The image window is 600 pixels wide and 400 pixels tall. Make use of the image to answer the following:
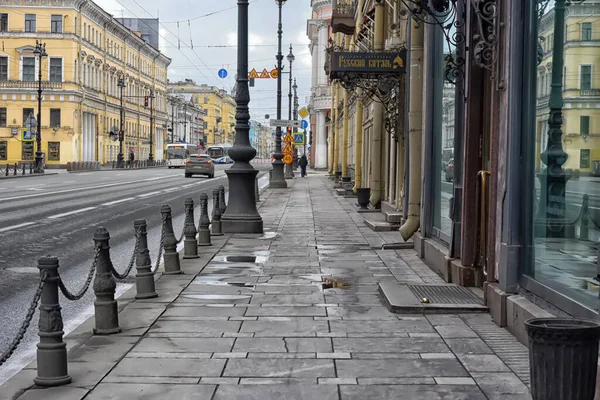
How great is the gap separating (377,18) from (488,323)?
679 inches

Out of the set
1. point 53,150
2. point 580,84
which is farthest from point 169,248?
point 53,150

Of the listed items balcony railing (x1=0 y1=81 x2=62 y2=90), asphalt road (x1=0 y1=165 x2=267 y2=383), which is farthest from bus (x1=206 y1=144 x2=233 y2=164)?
asphalt road (x1=0 y1=165 x2=267 y2=383)

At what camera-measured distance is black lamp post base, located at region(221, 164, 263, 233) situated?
16875 millimetres

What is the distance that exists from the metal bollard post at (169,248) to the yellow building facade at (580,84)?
5.22 metres

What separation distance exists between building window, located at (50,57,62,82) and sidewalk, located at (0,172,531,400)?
70858mm

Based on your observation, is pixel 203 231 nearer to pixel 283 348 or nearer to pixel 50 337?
pixel 283 348

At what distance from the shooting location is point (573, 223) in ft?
22.0

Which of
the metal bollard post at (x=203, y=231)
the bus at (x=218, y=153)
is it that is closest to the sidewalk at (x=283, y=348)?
the metal bollard post at (x=203, y=231)

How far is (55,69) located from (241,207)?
216 ft

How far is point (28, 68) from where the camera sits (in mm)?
77938

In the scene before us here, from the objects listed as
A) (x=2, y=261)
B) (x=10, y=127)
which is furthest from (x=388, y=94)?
(x=10, y=127)

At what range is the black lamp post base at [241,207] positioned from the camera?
16875mm

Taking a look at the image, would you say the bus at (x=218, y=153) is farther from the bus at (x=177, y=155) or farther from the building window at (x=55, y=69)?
the building window at (x=55, y=69)

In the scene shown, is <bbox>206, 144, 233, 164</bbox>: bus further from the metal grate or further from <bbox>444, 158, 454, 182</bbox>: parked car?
the metal grate
